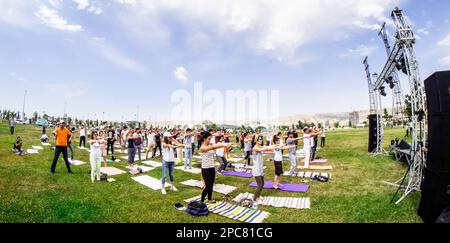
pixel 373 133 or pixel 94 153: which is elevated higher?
pixel 373 133

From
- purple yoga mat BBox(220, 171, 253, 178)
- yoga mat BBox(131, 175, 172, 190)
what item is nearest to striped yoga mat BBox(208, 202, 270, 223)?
yoga mat BBox(131, 175, 172, 190)

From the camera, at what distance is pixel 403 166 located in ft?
46.9

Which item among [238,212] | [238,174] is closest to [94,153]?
[238,212]

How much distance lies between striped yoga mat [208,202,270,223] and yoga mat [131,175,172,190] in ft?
11.3

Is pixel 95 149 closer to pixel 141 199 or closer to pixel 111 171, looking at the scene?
pixel 111 171

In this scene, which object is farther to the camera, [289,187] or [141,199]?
[289,187]

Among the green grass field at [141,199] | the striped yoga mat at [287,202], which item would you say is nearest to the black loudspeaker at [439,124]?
the green grass field at [141,199]

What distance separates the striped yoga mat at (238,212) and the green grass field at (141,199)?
0.84ft

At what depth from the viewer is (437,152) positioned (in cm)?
607

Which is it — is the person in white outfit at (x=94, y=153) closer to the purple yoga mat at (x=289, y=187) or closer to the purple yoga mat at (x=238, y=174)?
the purple yoga mat at (x=238, y=174)

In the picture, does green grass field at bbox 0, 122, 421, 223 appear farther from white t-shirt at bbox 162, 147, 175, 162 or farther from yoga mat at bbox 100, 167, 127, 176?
white t-shirt at bbox 162, 147, 175, 162

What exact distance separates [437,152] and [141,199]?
874cm
